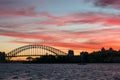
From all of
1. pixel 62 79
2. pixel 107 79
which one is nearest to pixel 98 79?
pixel 107 79

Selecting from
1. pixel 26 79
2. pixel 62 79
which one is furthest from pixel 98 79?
pixel 26 79

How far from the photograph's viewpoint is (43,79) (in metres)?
85.2

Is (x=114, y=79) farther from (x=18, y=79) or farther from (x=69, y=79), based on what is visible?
(x=18, y=79)

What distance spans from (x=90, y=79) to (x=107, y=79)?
132 inches

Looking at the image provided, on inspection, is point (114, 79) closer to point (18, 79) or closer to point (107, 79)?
point (107, 79)

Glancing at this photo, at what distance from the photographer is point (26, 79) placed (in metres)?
84.4

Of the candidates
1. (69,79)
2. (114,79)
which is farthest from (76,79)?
(114,79)

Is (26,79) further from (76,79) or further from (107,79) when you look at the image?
(107,79)

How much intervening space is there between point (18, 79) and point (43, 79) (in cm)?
487

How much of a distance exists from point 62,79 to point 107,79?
875 cm

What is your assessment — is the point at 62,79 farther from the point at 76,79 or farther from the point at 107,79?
the point at 107,79

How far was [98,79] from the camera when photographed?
86.3m

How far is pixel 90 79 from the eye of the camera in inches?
A: 3359

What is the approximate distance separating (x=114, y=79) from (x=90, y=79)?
4649 mm
